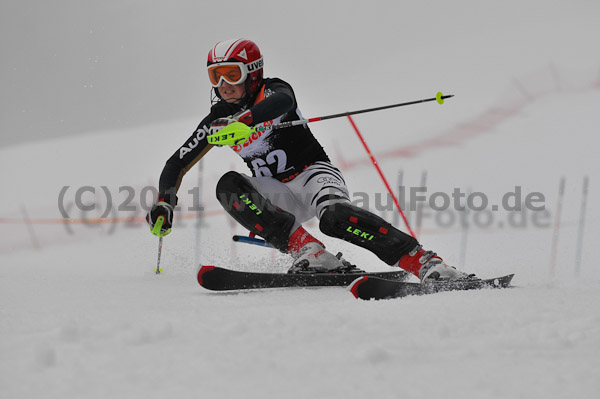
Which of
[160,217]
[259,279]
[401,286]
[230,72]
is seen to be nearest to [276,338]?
[401,286]

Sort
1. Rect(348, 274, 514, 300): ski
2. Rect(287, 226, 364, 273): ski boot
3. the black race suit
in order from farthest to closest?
the black race suit → Rect(287, 226, 364, 273): ski boot → Rect(348, 274, 514, 300): ski

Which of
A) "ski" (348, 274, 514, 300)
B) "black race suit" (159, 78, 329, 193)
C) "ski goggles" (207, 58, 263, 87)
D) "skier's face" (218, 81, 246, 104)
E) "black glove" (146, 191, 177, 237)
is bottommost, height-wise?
"ski" (348, 274, 514, 300)

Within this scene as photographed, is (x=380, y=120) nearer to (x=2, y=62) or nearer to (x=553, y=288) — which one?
(x=2, y=62)

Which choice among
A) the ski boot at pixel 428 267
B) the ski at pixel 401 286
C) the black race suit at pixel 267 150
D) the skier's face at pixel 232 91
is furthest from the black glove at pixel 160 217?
the ski at pixel 401 286

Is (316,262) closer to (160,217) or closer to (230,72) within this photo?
(160,217)

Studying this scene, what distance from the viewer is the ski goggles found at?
3188 mm

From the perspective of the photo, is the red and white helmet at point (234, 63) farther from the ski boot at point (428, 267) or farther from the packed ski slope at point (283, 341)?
the ski boot at point (428, 267)

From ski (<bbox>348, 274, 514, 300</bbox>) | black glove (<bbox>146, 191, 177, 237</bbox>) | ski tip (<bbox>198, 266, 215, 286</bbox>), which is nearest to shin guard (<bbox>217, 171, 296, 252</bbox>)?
black glove (<bbox>146, 191, 177, 237</bbox>)

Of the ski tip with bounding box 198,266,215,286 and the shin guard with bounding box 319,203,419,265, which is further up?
the shin guard with bounding box 319,203,419,265

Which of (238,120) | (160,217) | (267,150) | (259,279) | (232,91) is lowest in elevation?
(259,279)

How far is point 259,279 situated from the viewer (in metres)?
2.71

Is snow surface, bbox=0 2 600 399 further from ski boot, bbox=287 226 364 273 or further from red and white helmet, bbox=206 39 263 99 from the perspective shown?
red and white helmet, bbox=206 39 263 99

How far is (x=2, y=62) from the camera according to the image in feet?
39.6

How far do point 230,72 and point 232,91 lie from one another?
0.11 metres
